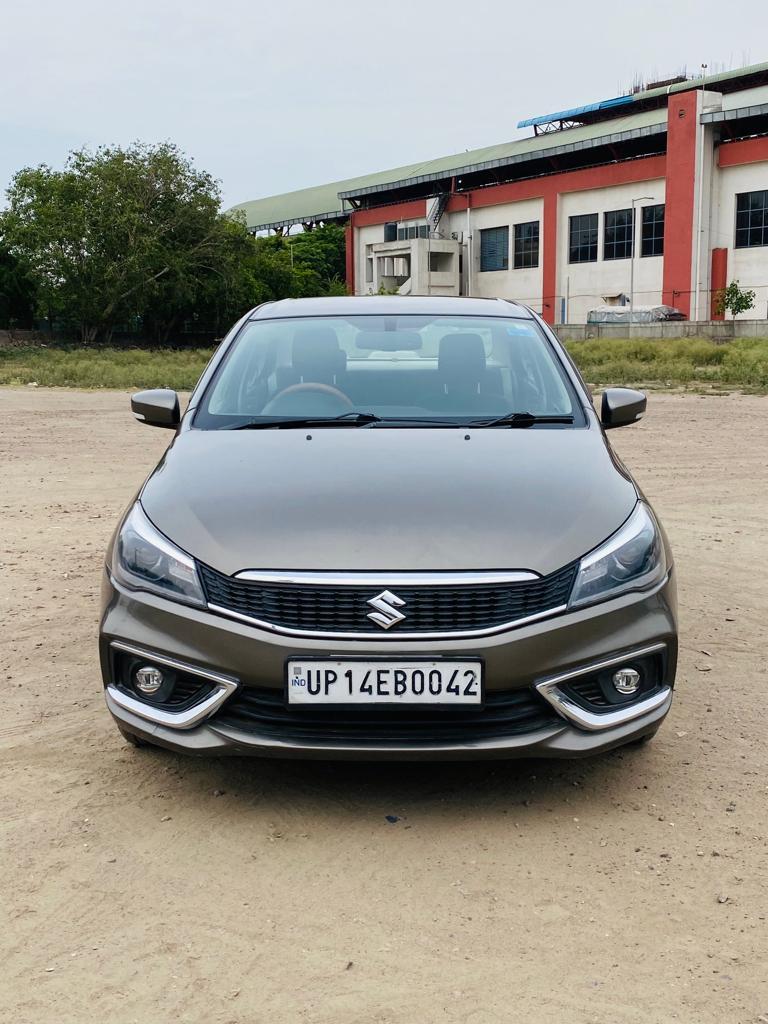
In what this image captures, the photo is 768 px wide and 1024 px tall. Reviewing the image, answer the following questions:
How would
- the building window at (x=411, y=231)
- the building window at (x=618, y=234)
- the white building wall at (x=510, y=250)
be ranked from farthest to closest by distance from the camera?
1. the building window at (x=411, y=231)
2. the white building wall at (x=510, y=250)
3. the building window at (x=618, y=234)

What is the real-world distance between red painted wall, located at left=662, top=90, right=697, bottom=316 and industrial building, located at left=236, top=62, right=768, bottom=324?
0.07 metres

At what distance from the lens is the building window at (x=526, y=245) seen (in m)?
67.9

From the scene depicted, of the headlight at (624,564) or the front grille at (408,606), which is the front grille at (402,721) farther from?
the headlight at (624,564)

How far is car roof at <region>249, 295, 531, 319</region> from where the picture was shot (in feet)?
16.2

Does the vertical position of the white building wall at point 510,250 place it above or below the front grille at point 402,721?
above

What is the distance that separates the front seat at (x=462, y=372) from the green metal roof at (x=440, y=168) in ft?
189

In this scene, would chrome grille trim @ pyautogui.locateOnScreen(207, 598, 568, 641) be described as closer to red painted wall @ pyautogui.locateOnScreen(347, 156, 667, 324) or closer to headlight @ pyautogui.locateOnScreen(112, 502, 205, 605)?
headlight @ pyautogui.locateOnScreen(112, 502, 205, 605)

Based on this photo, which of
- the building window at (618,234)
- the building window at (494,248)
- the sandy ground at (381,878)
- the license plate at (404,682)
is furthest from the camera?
the building window at (494,248)

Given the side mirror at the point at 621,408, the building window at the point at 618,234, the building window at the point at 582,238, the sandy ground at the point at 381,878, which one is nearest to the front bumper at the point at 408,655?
the sandy ground at the point at 381,878

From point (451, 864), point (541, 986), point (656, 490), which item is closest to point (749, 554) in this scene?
point (656, 490)

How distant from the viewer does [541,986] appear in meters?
2.45

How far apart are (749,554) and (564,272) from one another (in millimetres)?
60210

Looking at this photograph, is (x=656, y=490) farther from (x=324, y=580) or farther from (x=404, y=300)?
(x=324, y=580)

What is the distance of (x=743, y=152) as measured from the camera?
54062mm
